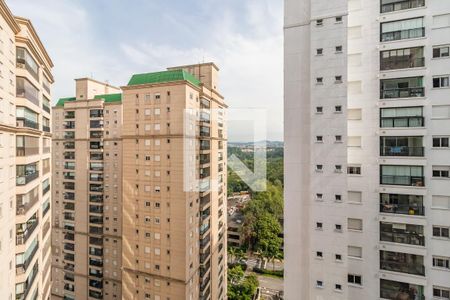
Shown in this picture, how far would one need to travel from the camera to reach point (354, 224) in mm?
10586

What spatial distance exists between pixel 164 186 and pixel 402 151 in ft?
41.9

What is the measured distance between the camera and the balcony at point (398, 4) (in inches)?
389

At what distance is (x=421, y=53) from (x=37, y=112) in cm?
1731

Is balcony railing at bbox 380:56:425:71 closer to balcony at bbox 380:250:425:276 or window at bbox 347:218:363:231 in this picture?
window at bbox 347:218:363:231

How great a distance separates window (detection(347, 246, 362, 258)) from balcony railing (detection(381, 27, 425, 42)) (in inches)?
339

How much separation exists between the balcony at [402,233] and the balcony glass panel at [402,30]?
7.48 metres

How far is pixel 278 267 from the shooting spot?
32250 millimetres

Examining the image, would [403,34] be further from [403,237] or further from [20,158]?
[20,158]

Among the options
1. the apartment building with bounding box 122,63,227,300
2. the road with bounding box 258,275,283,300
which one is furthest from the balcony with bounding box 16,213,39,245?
the road with bounding box 258,275,283,300

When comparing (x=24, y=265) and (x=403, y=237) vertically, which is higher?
(x=403, y=237)

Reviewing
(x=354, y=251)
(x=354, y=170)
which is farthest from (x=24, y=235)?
(x=354, y=170)

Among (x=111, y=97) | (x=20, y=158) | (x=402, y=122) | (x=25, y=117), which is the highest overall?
(x=111, y=97)

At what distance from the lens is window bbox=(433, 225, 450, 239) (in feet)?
31.4

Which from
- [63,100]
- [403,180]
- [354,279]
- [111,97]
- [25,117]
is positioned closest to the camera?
[403,180]
